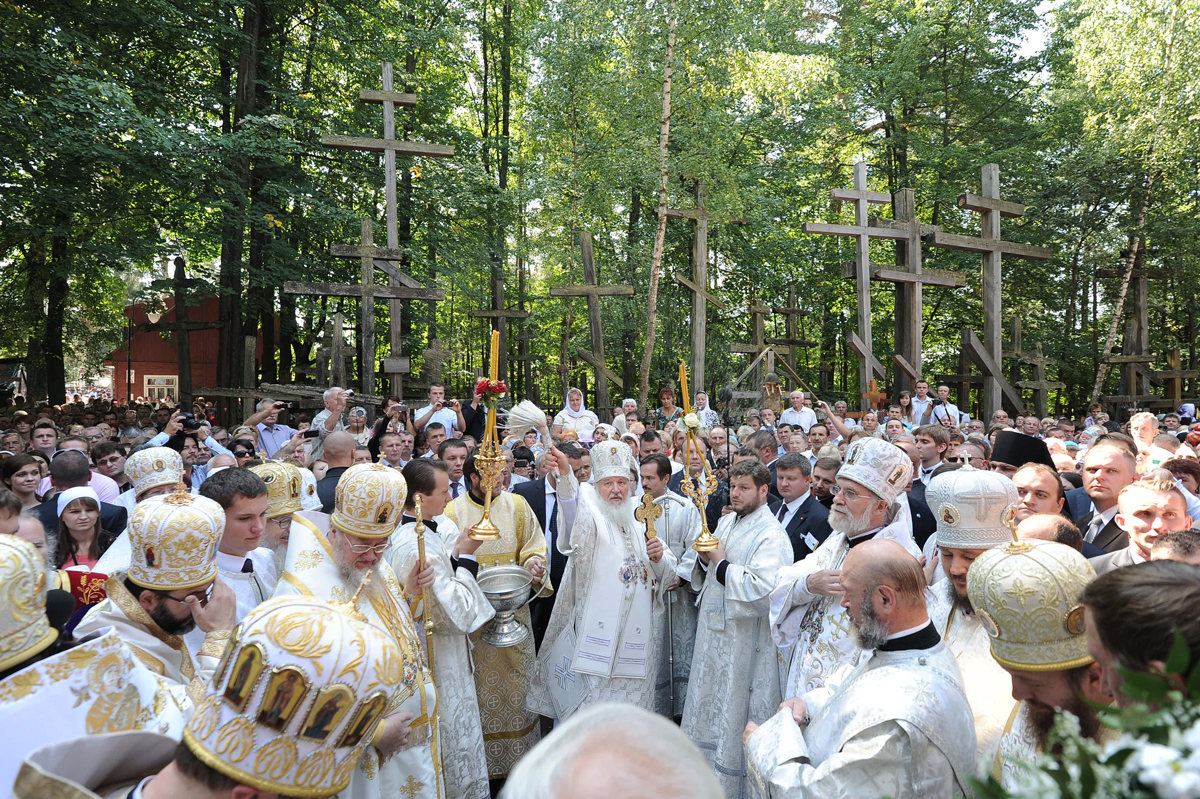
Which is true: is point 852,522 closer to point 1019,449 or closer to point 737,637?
point 737,637

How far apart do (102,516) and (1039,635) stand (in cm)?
557

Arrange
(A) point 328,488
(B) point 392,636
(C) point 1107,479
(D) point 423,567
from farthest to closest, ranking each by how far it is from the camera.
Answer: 1. (A) point 328,488
2. (C) point 1107,479
3. (D) point 423,567
4. (B) point 392,636

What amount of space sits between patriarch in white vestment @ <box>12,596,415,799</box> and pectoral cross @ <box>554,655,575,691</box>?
3.79 meters

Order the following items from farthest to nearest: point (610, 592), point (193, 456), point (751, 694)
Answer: point (193, 456) → point (610, 592) → point (751, 694)

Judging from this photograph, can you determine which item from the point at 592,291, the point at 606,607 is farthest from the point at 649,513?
the point at 592,291

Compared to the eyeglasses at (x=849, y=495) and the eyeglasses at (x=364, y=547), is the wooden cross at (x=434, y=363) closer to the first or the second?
the eyeglasses at (x=849, y=495)

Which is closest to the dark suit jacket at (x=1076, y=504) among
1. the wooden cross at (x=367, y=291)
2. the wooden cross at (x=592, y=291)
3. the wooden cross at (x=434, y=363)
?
the wooden cross at (x=367, y=291)

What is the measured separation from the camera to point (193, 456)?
8.73 metres

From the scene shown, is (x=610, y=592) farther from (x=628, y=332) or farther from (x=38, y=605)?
(x=628, y=332)

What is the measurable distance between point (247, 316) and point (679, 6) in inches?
485

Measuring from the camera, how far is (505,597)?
4.97 meters

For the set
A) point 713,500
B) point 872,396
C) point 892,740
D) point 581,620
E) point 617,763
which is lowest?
point 581,620

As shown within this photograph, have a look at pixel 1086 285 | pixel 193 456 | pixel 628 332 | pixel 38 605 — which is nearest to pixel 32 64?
pixel 193 456

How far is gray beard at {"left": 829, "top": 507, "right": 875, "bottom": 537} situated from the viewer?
176 inches
